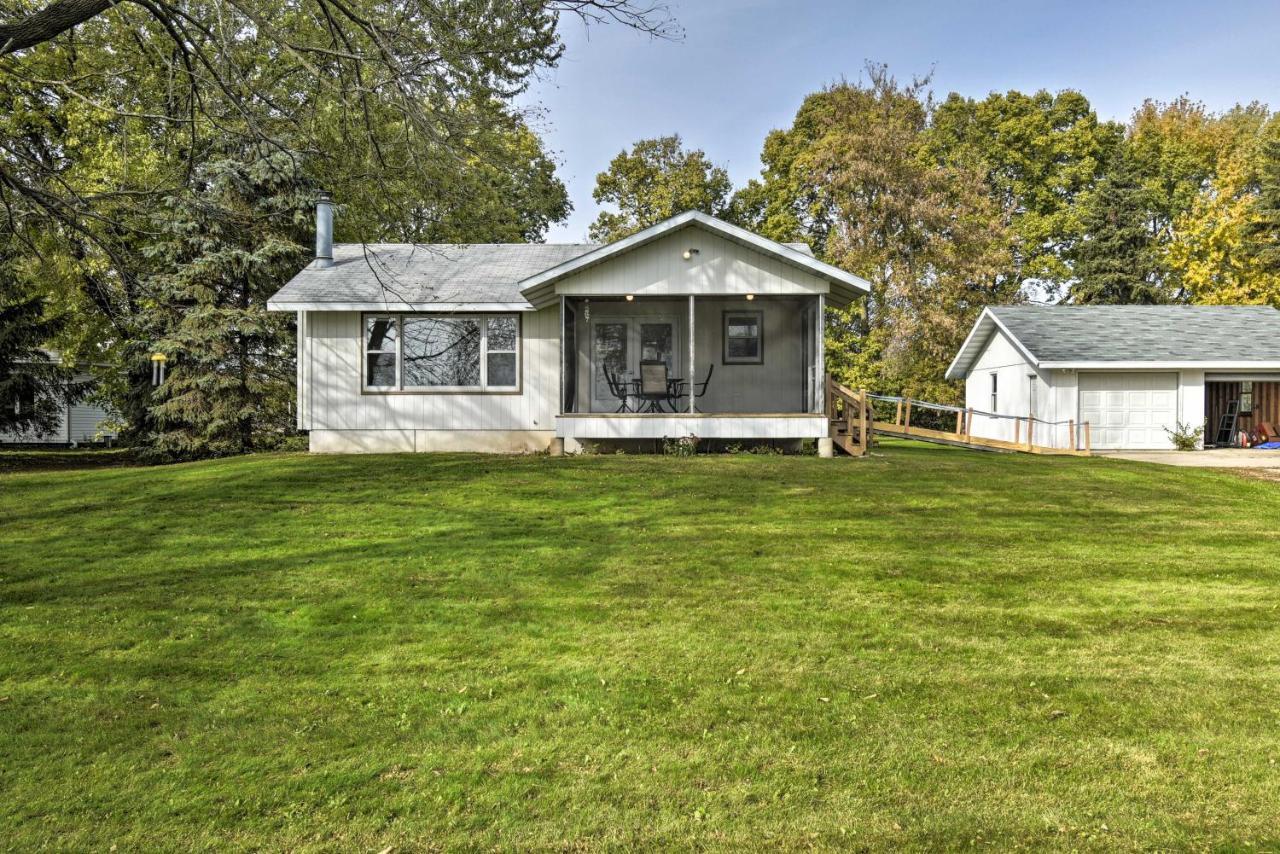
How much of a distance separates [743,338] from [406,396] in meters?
6.67

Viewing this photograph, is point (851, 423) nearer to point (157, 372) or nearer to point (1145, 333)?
point (1145, 333)

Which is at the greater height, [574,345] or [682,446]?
[574,345]

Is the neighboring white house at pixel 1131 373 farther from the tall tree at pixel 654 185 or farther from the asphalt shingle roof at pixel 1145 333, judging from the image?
the tall tree at pixel 654 185

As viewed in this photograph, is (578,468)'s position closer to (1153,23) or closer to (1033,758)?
(1033,758)

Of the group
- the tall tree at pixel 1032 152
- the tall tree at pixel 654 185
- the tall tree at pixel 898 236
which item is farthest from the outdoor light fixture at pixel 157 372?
the tall tree at pixel 1032 152

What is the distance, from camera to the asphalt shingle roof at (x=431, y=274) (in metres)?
14.7

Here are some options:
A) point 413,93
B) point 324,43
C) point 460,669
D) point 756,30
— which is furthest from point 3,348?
point 460,669

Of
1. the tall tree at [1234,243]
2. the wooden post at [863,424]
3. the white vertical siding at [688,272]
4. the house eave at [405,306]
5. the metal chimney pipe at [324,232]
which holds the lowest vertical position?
the wooden post at [863,424]

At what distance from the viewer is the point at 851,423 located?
1420 cm

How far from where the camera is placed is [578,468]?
11.8 metres

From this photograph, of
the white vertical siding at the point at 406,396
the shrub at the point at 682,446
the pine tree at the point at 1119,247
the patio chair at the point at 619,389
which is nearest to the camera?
the shrub at the point at 682,446

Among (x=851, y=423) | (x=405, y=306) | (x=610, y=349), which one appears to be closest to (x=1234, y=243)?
(x=851, y=423)

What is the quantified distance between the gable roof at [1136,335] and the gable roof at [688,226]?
1023cm

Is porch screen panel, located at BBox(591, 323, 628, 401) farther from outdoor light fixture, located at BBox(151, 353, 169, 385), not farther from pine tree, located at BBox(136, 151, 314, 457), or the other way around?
Answer: outdoor light fixture, located at BBox(151, 353, 169, 385)
